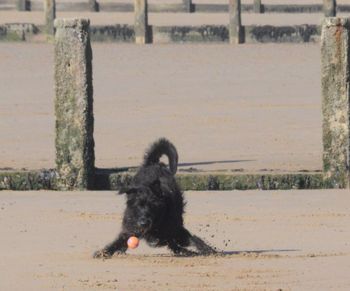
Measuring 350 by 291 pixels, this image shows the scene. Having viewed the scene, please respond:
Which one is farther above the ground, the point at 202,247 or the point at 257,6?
the point at 257,6

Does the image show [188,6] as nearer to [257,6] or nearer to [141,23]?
[257,6]

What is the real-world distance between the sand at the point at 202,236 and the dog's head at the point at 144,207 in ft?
0.68

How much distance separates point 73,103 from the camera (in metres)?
11.4

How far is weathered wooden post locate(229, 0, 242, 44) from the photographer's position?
22469 millimetres

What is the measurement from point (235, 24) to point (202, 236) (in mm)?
13241

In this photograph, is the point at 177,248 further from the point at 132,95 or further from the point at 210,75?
the point at 210,75

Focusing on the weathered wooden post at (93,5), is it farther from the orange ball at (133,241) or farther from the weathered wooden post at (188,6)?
the orange ball at (133,241)

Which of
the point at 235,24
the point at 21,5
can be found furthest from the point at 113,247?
the point at 21,5

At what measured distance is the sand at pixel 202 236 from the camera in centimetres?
830

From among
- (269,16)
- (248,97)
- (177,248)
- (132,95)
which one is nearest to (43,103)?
(132,95)

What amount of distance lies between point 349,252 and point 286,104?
7733 mm

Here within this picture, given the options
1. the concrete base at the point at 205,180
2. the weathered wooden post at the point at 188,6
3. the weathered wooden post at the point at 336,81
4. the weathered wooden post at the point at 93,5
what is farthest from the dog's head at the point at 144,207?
the weathered wooden post at the point at 188,6

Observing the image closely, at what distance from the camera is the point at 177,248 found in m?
9.16

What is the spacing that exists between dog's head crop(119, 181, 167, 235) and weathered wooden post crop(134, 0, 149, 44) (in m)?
13.6
